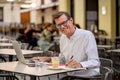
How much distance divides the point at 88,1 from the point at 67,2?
1899 millimetres

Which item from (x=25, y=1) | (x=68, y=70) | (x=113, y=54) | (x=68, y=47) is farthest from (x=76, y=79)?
(x=25, y=1)

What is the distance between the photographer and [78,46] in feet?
11.9

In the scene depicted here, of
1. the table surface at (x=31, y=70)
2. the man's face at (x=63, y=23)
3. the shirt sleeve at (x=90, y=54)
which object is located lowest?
the table surface at (x=31, y=70)

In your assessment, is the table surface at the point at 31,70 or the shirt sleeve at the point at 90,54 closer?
the table surface at the point at 31,70

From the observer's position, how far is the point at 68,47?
373 cm

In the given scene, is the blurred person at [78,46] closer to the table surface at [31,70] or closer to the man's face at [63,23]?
the man's face at [63,23]

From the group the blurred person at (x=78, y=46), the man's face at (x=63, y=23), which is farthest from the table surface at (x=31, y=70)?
the man's face at (x=63, y=23)

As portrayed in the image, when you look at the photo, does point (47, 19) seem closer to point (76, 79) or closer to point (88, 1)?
point (88, 1)

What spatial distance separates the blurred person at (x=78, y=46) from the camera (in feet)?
11.4

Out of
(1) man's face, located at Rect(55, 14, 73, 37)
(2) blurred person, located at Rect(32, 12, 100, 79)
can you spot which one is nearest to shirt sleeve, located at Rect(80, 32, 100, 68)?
(2) blurred person, located at Rect(32, 12, 100, 79)

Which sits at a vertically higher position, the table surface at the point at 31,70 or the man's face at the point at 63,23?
the man's face at the point at 63,23

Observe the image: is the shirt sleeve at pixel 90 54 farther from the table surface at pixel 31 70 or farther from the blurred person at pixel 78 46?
the table surface at pixel 31 70

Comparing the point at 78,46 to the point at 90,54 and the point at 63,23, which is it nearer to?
the point at 90,54

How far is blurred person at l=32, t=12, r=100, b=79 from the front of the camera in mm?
3479
